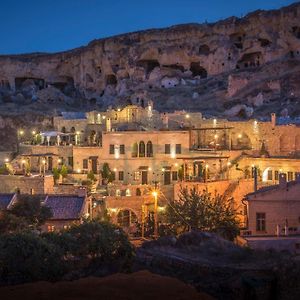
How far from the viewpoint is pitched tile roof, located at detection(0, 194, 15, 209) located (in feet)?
89.7

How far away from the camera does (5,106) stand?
176 ft

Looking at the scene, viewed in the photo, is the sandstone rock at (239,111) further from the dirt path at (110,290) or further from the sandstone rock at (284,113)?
the dirt path at (110,290)

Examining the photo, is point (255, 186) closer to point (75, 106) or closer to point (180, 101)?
point (180, 101)

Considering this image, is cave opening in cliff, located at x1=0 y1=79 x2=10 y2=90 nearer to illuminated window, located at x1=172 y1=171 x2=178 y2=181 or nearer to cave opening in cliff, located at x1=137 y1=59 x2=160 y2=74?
cave opening in cliff, located at x1=137 y1=59 x2=160 y2=74

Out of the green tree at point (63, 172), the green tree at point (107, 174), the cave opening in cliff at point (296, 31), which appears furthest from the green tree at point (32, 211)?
the cave opening in cliff at point (296, 31)

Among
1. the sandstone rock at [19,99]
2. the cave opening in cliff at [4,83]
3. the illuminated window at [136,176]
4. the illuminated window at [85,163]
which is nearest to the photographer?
the illuminated window at [136,176]

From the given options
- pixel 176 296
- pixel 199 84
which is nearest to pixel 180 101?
pixel 199 84

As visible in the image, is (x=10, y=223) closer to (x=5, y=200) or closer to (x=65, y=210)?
(x=65, y=210)

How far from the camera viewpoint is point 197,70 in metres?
58.6

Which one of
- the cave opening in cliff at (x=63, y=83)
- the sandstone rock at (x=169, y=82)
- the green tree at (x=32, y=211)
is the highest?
the cave opening in cliff at (x=63, y=83)

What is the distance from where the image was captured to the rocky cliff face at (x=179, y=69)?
47.4 meters

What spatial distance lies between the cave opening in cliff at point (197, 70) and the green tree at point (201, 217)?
3143 cm

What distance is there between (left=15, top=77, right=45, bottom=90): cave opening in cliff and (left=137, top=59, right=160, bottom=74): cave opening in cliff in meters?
11.6

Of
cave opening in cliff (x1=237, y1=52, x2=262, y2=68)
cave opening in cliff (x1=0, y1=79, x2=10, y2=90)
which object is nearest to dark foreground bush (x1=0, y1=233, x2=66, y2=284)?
cave opening in cliff (x1=237, y1=52, x2=262, y2=68)
